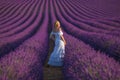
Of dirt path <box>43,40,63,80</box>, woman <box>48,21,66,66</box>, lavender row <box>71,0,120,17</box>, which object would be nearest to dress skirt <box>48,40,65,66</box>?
woman <box>48,21,66,66</box>

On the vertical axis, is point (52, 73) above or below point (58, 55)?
below

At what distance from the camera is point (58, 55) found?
779 centimetres

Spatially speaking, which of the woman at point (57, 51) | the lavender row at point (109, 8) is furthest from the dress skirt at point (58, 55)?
the lavender row at point (109, 8)

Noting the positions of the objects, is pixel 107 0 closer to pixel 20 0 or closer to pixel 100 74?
pixel 20 0

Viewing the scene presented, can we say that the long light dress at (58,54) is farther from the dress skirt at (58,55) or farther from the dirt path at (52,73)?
the dirt path at (52,73)

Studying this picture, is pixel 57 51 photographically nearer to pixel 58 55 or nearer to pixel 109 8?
pixel 58 55

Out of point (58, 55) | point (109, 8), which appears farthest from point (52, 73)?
point (109, 8)

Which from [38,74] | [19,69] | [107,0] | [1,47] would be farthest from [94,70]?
[107,0]

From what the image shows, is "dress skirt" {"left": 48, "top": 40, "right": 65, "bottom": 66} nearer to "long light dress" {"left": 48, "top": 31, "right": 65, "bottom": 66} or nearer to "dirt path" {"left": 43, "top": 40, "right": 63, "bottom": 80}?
"long light dress" {"left": 48, "top": 31, "right": 65, "bottom": 66}

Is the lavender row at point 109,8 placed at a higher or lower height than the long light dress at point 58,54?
higher

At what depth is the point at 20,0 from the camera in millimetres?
32844

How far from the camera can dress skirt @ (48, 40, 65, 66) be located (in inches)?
302

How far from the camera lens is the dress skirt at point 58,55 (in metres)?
7.66

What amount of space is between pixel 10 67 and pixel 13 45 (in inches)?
177
